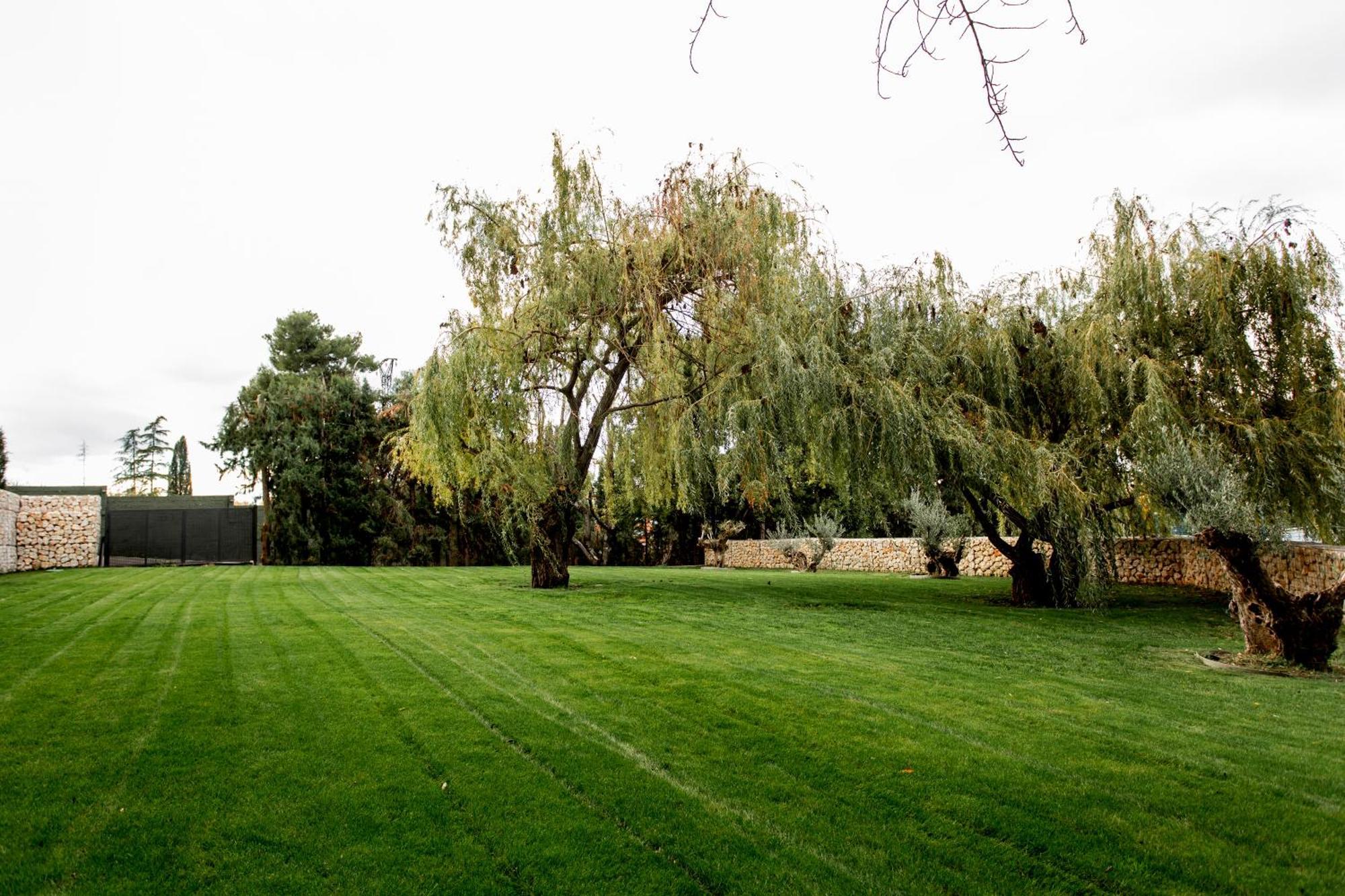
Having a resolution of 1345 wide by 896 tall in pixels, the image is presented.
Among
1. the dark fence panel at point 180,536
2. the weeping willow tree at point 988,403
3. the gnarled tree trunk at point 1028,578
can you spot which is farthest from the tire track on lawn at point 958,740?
the dark fence panel at point 180,536

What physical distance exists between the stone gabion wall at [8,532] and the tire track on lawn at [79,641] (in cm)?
817

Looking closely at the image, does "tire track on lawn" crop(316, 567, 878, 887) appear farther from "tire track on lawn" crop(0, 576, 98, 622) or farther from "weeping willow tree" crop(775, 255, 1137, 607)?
"tire track on lawn" crop(0, 576, 98, 622)

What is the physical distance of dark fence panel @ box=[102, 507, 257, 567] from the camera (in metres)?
20.1

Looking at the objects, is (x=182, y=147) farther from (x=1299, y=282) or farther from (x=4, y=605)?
(x=1299, y=282)

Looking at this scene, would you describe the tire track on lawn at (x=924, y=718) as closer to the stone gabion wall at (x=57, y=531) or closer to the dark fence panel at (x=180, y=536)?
the stone gabion wall at (x=57, y=531)

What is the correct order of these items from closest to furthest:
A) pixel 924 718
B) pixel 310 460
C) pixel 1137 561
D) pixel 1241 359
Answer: pixel 924 718
pixel 1241 359
pixel 1137 561
pixel 310 460

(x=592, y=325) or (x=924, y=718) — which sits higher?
(x=592, y=325)

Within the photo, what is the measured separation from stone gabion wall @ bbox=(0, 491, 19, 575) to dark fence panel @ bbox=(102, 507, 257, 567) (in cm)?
263

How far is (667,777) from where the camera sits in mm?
3586

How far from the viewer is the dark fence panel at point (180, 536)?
20.1 m

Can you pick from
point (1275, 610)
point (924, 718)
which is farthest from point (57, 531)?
point (1275, 610)

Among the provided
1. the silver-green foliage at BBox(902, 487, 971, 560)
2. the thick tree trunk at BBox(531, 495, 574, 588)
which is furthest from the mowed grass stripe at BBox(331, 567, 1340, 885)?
the silver-green foliage at BBox(902, 487, 971, 560)

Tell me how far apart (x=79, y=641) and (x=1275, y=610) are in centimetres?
1028

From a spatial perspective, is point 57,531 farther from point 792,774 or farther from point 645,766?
point 792,774
